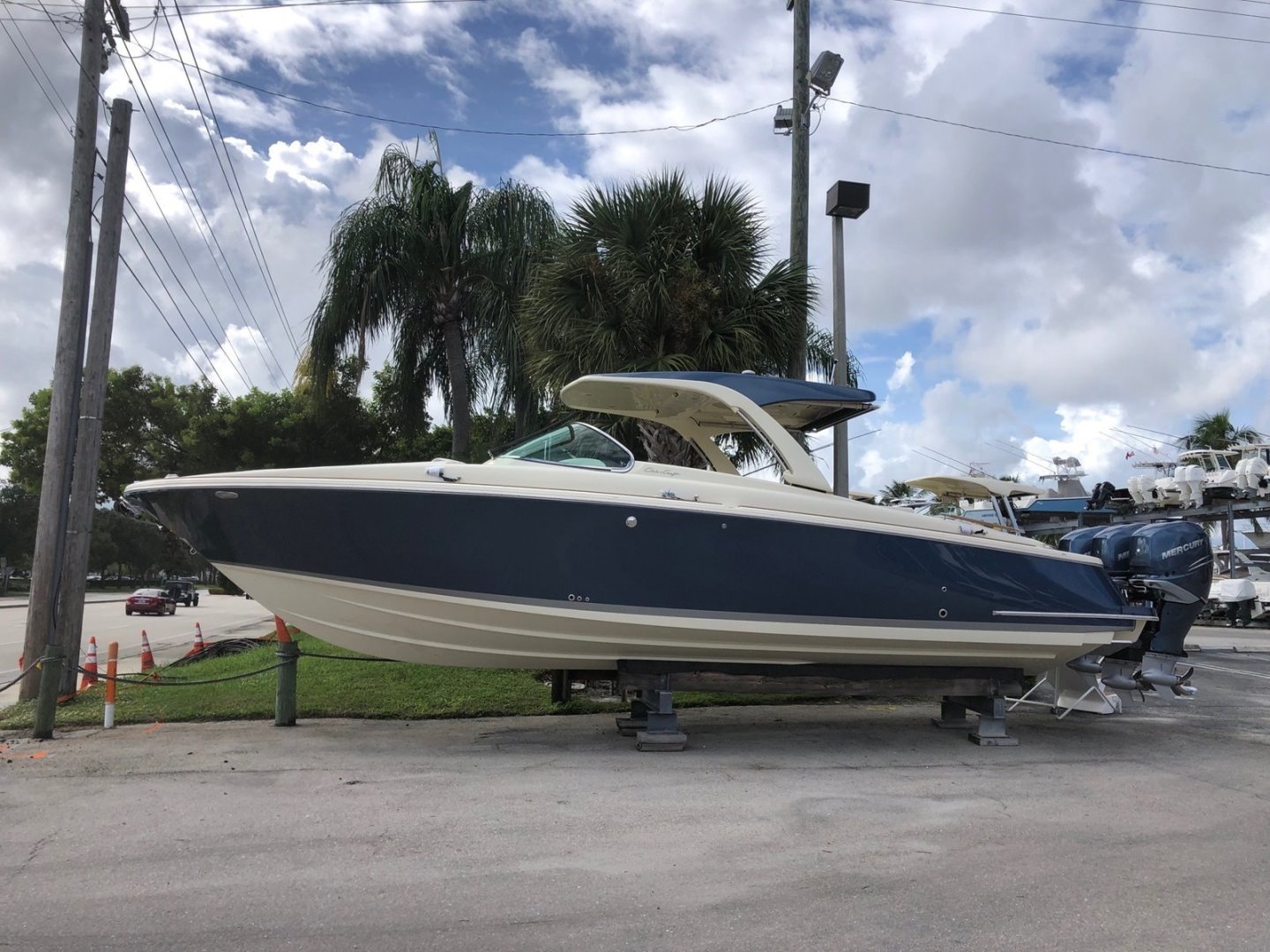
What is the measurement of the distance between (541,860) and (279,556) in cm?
A: 309

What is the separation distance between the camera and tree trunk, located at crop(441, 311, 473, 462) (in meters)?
14.4

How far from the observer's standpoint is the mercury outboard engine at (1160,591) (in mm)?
7508

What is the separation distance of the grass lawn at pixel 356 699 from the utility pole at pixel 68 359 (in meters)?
0.86

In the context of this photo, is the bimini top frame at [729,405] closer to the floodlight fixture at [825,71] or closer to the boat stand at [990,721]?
the boat stand at [990,721]

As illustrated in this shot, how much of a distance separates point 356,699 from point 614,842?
4.50 meters

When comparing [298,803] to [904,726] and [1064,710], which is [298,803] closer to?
[904,726]

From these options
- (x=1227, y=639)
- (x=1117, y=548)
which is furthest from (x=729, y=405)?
(x=1227, y=639)

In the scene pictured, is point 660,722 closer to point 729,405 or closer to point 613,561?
point 613,561

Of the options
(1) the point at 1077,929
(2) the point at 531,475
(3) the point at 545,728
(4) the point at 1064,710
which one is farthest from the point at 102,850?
(4) the point at 1064,710

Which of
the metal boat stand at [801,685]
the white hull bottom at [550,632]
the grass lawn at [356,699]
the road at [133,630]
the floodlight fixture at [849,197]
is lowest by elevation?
the road at [133,630]

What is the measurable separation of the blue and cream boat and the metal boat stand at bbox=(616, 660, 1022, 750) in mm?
126

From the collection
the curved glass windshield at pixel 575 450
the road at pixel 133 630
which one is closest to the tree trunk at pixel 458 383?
the road at pixel 133 630

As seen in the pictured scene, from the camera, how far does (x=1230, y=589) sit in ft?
76.6

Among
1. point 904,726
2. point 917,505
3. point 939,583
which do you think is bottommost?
point 904,726
